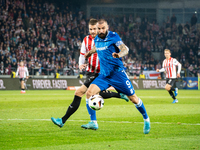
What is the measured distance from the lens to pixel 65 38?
3412cm

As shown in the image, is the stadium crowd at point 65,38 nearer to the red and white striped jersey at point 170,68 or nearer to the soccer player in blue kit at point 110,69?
the red and white striped jersey at point 170,68

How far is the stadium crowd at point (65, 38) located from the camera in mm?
29172

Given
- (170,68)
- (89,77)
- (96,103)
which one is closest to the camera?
(96,103)

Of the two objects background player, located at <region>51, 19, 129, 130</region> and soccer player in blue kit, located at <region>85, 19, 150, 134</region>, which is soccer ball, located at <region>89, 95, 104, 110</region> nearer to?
soccer player in blue kit, located at <region>85, 19, 150, 134</region>

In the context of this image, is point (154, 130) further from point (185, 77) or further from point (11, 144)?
point (185, 77)

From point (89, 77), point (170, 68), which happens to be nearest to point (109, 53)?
point (89, 77)

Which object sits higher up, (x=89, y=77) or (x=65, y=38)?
(x=65, y=38)

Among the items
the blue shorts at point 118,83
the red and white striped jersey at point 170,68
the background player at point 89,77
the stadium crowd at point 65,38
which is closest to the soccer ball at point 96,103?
the blue shorts at point 118,83

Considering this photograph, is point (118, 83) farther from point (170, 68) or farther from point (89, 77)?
point (170, 68)

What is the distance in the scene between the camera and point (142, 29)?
132 ft

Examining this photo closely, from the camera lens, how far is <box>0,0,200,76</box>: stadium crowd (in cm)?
2917

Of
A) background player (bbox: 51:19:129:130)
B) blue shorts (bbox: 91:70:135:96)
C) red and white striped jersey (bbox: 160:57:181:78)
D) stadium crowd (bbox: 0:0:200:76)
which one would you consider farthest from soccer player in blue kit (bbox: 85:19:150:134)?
stadium crowd (bbox: 0:0:200:76)

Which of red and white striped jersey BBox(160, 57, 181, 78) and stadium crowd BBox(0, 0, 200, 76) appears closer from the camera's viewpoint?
red and white striped jersey BBox(160, 57, 181, 78)

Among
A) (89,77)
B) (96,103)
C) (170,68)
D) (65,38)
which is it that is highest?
(65,38)
